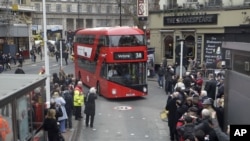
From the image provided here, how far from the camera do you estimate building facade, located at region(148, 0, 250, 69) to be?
2870 centimetres

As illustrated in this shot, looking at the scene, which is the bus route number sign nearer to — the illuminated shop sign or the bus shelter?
the bus shelter

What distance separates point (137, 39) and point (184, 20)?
12699mm

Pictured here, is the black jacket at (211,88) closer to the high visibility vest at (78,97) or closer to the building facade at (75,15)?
the high visibility vest at (78,97)

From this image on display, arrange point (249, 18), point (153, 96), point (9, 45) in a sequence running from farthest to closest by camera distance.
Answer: point (9, 45), point (249, 18), point (153, 96)

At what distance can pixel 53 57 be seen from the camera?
51.8 meters

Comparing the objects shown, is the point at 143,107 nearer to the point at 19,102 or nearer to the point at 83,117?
the point at 83,117

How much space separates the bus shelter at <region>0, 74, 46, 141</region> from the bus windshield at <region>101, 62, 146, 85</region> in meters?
10.0

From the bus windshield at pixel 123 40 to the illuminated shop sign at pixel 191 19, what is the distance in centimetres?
1123

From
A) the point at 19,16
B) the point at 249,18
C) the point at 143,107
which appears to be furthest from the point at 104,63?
the point at 19,16

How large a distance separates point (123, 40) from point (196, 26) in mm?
12577

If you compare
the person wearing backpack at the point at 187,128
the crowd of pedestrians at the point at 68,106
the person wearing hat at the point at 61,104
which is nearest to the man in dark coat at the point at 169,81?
the crowd of pedestrians at the point at 68,106

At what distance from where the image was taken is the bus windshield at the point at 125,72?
20.5 meters

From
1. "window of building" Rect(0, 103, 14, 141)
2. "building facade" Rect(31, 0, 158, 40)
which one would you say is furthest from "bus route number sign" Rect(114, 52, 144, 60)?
"building facade" Rect(31, 0, 158, 40)

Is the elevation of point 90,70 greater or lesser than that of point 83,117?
greater
